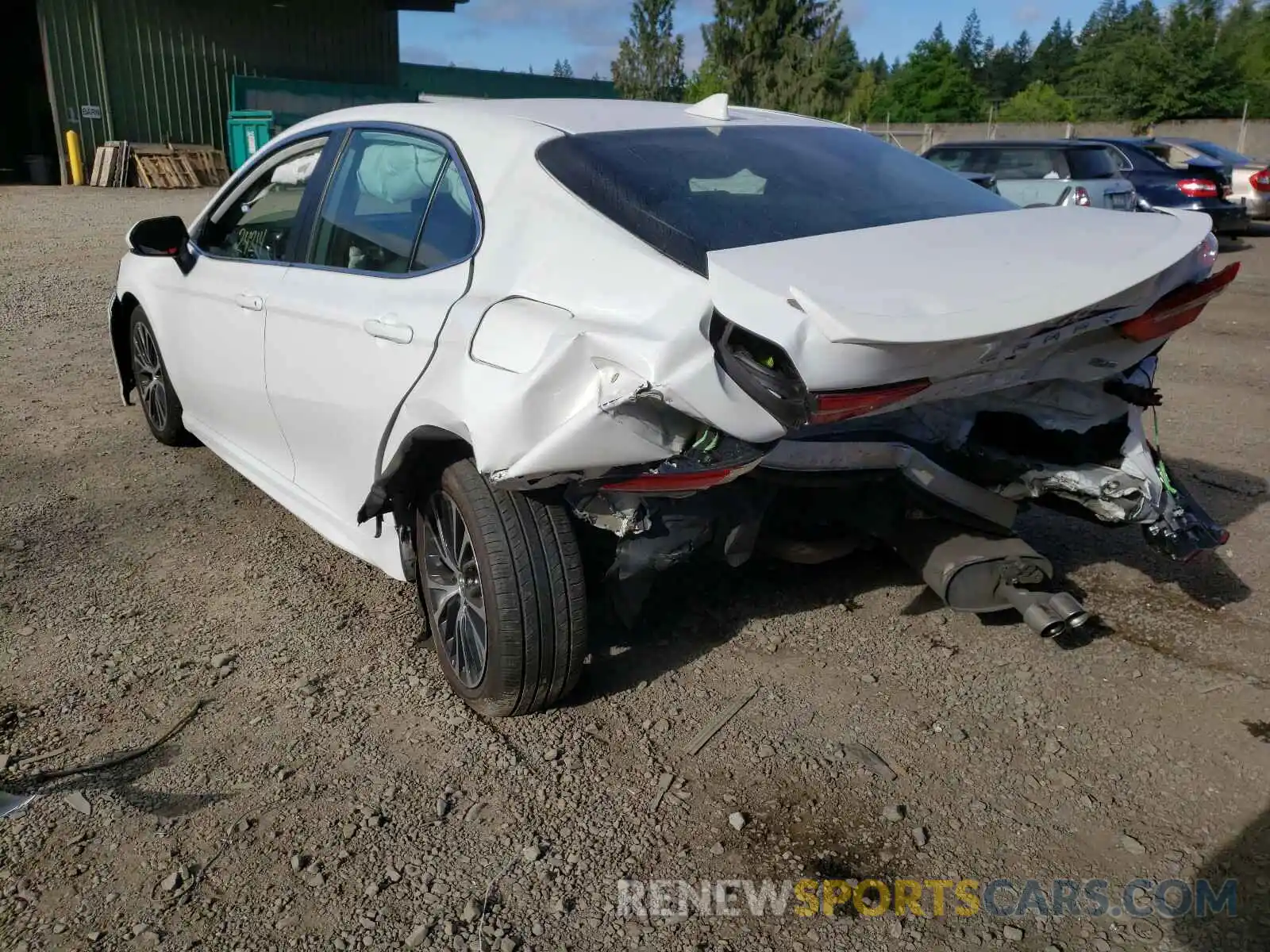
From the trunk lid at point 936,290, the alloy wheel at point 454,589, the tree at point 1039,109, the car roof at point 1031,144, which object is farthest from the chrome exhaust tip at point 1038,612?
the tree at point 1039,109

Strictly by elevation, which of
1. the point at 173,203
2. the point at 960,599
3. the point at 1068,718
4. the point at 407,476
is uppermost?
the point at 407,476

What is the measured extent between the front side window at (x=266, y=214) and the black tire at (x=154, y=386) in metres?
0.79

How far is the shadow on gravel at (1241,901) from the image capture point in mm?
2184

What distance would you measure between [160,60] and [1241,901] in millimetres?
24388

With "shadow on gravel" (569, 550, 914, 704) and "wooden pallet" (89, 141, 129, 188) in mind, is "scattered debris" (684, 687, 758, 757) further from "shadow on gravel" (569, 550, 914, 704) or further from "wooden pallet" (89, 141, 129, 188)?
"wooden pallet" (89, 141, 129, 188)

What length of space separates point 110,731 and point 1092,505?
9.85 feet

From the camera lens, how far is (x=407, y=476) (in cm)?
303

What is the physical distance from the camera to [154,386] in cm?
512

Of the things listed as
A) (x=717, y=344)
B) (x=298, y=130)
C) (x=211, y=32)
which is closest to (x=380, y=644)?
(x=717, y=344)

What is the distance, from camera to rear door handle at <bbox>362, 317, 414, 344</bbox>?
297 centimetres

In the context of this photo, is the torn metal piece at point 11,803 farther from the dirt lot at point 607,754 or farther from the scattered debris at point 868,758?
the scattered debris at point 868,758

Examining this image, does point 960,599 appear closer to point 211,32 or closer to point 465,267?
Answer: point 465,267

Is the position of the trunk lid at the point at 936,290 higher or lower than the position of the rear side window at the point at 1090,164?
higher

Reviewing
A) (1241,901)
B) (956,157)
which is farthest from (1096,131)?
(1241,901)
